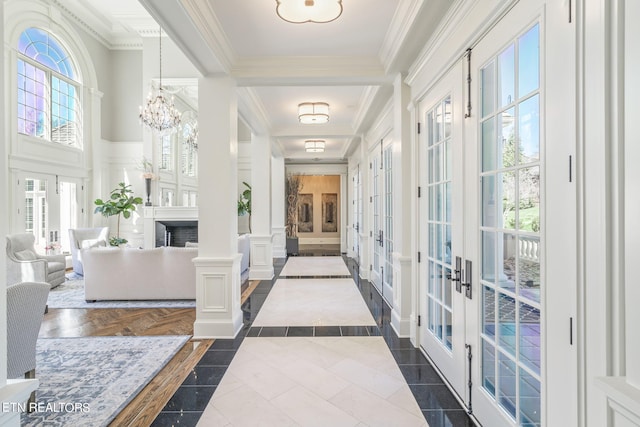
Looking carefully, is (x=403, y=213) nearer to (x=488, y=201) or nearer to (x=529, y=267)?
(x=488, y=201)

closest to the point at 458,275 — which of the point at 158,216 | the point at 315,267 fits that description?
the point at 315,267

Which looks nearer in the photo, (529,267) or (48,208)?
(529,267)

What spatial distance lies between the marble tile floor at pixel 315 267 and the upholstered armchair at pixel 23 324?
498cm

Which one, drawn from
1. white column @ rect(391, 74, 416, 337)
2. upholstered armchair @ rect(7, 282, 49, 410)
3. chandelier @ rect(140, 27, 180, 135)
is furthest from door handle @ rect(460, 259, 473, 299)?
chandelier @ rect(140, 27, 180, 135)

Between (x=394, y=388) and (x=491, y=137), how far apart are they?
196cm

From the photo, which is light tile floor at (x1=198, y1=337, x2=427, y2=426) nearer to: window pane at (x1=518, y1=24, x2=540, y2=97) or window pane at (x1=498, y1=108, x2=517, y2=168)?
window pane at (x1=498, y1=108, x2=517, y2=168)

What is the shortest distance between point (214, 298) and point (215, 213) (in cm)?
95

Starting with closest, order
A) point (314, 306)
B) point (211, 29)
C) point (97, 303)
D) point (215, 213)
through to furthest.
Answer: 1. point (211, 29)
2. point (215, 213)
3. point (314, 306)
4. point (97, 303)

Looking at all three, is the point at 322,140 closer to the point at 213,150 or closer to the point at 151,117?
the point at 151,117

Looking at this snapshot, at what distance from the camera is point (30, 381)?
43.4 inches

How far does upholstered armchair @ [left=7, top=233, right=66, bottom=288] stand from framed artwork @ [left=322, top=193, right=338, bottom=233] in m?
8.88

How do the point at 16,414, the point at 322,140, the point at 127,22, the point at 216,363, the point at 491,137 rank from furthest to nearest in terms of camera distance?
the point at 127,22 < the point at 322,140 < the point at 216,363 < the point at 491,137 < the point at 16,414

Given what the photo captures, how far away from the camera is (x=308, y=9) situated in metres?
2.32

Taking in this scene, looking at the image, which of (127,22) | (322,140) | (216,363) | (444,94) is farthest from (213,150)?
(127,22)
